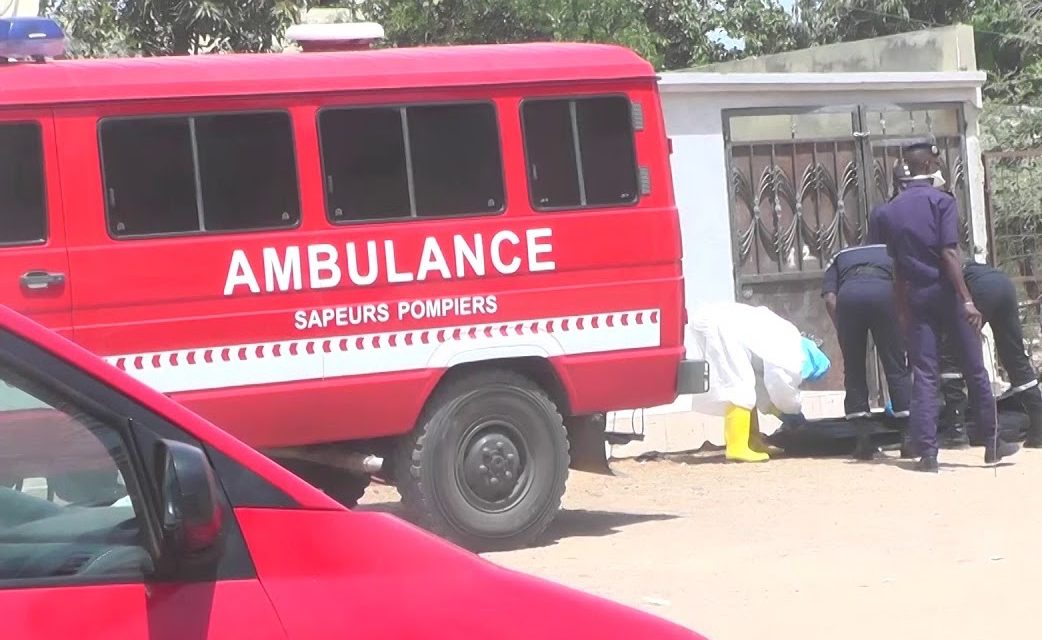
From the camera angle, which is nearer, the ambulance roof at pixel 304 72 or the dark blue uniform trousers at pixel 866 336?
the ambulance roof at pixel 304 72

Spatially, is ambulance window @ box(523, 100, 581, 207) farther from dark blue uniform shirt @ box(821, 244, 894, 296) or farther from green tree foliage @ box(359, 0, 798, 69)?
green tree foliage @ box(359, 0, 798, 69)

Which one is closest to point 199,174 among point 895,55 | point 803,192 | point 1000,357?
point 1000,357

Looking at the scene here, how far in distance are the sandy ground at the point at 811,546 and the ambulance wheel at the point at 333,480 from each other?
2.57 feet

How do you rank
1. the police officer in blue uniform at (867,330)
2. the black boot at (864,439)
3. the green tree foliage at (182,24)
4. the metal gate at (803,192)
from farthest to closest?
the green tree foliage at (182,24), the metal gate at (803,192), the black boot at (864,439), the police officer in blue uniform at (867,330)

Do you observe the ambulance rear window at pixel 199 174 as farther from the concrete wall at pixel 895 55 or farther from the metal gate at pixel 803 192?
the concrete wall at pixel 895 55

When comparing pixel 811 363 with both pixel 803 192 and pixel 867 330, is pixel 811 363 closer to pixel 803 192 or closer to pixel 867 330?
pixel 867 330

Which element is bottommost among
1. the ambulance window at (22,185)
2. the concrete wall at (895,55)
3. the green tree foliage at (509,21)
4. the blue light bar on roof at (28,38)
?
the ambulance window at (22,185)

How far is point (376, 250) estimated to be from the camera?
301 inches

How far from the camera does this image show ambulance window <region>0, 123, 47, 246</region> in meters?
6.95

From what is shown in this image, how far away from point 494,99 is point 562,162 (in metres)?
0.46

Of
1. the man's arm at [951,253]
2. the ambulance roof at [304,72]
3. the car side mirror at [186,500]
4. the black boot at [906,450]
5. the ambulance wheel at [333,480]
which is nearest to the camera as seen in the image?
the car side mirror at [186,500]

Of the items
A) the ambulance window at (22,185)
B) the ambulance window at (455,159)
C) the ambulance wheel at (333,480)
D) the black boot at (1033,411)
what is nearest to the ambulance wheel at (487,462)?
the ambulance wheel at (333,480)

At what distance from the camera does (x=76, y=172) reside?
710cm

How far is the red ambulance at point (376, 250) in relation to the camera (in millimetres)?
7141
